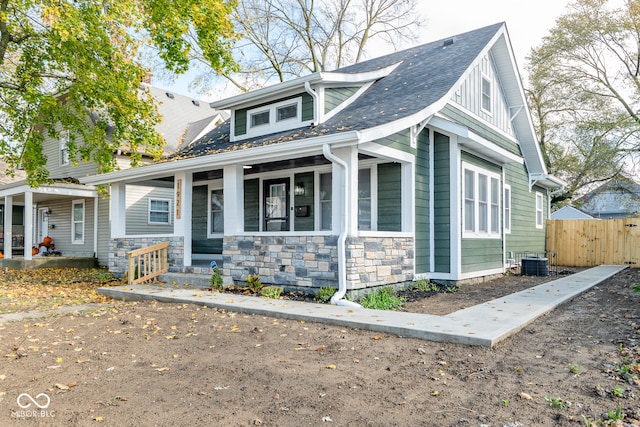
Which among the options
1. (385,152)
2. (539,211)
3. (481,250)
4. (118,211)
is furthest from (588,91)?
(118,211)

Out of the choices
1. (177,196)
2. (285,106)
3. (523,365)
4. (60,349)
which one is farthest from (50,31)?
(523,365)

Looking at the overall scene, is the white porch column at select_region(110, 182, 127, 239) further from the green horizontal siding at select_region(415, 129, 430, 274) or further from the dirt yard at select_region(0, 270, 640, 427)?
the green horizontal siding at select_region(415, 129, 430, 274)

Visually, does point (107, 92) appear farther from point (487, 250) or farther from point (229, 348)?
point (487, 250)

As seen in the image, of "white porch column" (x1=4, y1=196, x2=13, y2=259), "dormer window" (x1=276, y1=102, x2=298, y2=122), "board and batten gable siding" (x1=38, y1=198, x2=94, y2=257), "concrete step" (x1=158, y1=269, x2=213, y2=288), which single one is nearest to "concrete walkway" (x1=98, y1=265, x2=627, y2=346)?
"concrete step" (x1=158, y1=269, x2=213, y2=288)

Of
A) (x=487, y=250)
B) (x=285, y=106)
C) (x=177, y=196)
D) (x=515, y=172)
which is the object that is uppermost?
(x=285, y=106)

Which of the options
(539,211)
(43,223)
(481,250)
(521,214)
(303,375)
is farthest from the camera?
(43,223)

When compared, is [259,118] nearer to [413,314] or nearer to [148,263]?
[148,263]

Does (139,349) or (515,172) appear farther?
(515,172)

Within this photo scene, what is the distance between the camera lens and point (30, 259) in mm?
14562

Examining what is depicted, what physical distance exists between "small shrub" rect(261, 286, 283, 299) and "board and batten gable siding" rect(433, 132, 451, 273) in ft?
11.5

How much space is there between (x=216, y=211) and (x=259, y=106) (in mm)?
3601

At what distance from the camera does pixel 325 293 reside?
713 cm

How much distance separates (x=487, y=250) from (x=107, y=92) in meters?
10.2

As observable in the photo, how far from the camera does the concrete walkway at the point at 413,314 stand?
15.7 feet
